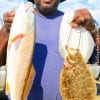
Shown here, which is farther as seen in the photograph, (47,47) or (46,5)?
(46,5)

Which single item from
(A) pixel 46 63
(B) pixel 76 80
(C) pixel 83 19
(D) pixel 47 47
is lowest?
(B) pixel 76 80

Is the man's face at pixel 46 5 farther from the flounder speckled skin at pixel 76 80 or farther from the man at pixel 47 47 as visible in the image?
the flounder speckled skin at pixel 76 80

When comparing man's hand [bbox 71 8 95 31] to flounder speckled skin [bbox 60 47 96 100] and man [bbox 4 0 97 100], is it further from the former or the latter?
flounder speckled skin [bbox 60 47 96 100]

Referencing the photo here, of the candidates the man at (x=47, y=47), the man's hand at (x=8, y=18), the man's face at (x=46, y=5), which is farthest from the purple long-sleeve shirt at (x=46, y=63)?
the man's hand at (x=8, y=18)

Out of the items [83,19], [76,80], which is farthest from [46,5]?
[76,80]

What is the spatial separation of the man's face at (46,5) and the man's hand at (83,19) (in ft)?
0.66

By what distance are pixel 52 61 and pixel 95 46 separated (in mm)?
433

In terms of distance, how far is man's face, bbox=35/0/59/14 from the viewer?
368 cm

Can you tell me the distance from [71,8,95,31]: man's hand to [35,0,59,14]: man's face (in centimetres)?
20

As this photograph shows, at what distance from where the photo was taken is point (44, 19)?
371cm

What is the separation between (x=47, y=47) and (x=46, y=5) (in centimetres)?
38

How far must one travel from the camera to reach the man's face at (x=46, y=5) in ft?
A: 12.1

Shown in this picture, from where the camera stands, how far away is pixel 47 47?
358 centimetres

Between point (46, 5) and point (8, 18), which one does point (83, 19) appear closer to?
point (46, 5)
